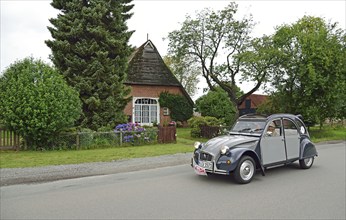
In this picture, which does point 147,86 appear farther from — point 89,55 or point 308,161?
point 308,161

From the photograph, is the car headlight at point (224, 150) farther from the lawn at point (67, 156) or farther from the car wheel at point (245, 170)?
the lawn at point (67, 156)

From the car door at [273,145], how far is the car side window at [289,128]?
275 mm

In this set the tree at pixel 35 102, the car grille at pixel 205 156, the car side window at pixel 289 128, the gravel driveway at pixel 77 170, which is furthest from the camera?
the tree at pixel 35 102

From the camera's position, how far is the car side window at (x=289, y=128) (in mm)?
8812

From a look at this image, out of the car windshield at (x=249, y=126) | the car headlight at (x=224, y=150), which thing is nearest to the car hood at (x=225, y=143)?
the car headlight at (x=224, y=150)

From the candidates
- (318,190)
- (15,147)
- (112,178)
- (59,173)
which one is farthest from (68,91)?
(318,190)

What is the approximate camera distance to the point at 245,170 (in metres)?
7.47

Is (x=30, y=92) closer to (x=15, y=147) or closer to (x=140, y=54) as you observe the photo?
(x=15, y=147)

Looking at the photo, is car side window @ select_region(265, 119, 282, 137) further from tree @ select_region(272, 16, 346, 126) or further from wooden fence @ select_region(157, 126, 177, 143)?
tree @ select_region(272, 16, 346, 126)

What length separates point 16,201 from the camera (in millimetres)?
5887

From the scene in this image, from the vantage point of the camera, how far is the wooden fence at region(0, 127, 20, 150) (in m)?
12.7

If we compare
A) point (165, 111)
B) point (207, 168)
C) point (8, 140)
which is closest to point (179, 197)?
point (207, 168)

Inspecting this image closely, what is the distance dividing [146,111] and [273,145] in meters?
20.3

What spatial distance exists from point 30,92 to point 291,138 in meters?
10.5
